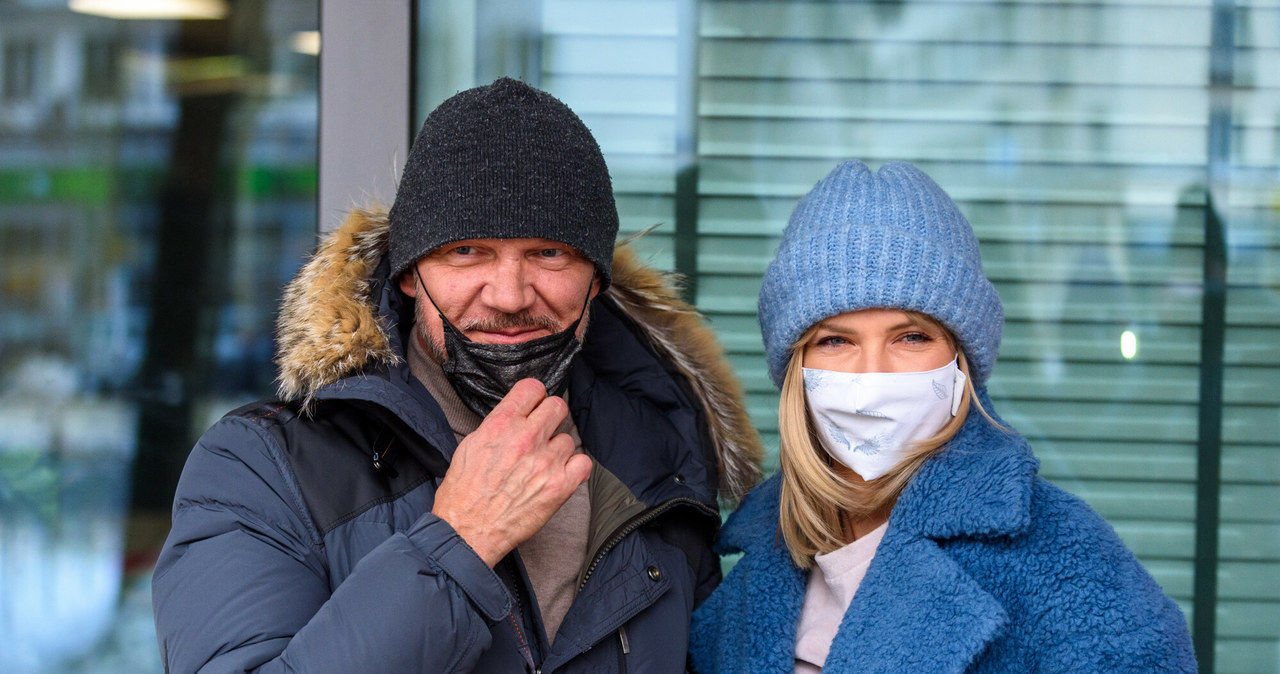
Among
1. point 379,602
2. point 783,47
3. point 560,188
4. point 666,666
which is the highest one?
point 783,47

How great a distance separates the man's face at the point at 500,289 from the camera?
6.28ft

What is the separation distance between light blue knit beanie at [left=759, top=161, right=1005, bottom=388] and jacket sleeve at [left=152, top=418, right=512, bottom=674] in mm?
742

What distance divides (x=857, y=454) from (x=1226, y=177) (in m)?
2.28

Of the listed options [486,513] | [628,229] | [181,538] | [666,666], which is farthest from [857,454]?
[628,229]

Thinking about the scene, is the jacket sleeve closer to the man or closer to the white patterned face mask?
the man

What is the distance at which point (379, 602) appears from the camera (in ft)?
4.88

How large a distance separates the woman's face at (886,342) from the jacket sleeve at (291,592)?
2.39 feet

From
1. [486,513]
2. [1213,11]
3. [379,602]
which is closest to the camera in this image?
[379,602]

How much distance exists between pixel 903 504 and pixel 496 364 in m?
0.75

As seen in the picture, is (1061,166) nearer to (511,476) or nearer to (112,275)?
(511,476)

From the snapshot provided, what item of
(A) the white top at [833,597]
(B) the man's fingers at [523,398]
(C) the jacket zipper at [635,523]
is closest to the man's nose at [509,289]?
(B) the man's fingers at [523,398]

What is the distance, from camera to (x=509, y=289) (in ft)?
6.23

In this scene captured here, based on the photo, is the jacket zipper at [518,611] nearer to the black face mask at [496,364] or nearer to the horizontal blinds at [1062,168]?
the black face mask at [496,364]

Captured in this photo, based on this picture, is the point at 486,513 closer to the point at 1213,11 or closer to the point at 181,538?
the point at 181,538
